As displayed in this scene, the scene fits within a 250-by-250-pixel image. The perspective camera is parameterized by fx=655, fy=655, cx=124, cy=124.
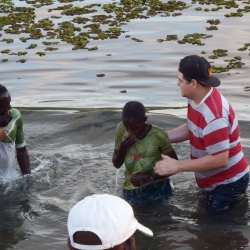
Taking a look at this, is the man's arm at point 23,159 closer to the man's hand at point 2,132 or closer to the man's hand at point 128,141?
the man's hand at point 2,132

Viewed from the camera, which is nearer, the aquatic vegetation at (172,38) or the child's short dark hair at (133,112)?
the child's short dark hair at (133,112)

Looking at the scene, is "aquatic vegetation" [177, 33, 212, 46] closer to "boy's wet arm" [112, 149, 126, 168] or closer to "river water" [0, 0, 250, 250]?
"river water" [0, 0, 250, 250]

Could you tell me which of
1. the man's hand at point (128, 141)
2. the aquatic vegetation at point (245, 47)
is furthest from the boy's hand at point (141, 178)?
the aquatic vegetation at point (245, 47)

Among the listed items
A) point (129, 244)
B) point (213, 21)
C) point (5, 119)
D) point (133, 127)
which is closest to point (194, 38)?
point (213, 21)

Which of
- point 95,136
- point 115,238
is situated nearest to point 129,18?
point 95,136

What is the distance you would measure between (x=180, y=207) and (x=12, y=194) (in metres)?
1.86

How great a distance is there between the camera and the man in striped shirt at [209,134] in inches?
226

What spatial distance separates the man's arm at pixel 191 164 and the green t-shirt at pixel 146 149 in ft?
1.28

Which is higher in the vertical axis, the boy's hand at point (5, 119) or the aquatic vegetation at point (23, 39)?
the boy's hand at point (5, 119)

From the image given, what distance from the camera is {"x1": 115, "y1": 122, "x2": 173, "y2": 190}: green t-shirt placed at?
6.10 meters

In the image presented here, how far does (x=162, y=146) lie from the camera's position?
613 centimetres

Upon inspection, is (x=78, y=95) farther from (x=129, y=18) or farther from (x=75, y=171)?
(x=129, y=18)

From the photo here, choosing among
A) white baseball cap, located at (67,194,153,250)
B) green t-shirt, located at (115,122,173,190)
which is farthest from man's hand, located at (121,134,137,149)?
white baseball cap, located at (67,194,153,250)

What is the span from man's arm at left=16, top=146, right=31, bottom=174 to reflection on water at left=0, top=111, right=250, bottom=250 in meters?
0.15
